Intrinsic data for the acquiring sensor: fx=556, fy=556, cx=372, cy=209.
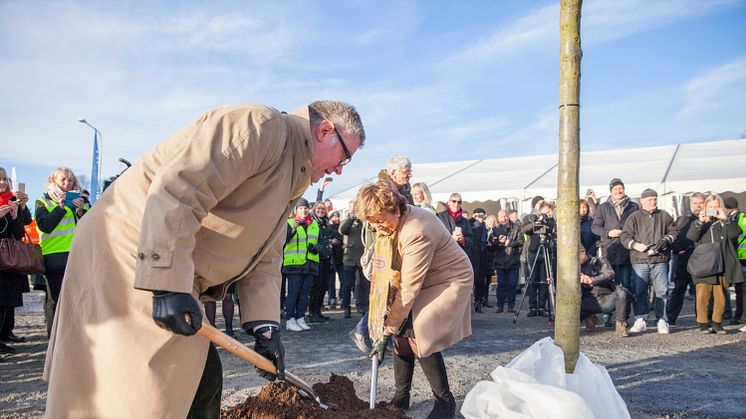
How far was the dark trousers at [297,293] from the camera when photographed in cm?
796

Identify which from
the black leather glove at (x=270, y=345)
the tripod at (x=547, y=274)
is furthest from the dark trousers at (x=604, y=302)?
the black leather glove at (x=270, y=345)

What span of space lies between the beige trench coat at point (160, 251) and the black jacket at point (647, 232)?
23.2 ft

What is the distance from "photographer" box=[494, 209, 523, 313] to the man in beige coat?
8384 millimetres

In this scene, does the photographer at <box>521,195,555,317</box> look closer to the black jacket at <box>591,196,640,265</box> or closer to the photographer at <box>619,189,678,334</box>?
the black jacket at <box>591,196,640,265</box>

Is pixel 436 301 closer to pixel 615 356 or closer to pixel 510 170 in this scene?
pixel 615 356

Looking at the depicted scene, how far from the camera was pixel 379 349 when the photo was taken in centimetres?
387

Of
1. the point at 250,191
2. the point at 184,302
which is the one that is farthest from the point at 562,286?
the point at 184,302

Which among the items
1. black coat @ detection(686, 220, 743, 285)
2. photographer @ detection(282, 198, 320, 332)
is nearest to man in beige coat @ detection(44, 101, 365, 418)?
photographer @ detection(282, 198, 320, 332)

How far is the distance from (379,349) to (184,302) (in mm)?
2162

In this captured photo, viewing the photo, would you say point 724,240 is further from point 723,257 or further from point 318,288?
point 318,288

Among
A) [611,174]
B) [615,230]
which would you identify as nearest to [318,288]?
[615,230]

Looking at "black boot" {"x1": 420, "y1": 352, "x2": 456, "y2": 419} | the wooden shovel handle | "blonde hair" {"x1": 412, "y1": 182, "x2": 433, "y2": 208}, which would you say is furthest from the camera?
"blonde hair" {"x1": 412, "y1": 182, "x2": 433, "y2": 208}

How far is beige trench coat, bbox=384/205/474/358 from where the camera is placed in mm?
3762

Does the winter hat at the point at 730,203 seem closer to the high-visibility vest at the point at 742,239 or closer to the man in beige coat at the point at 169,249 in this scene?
the high-visibility vest at the point at 742,239
